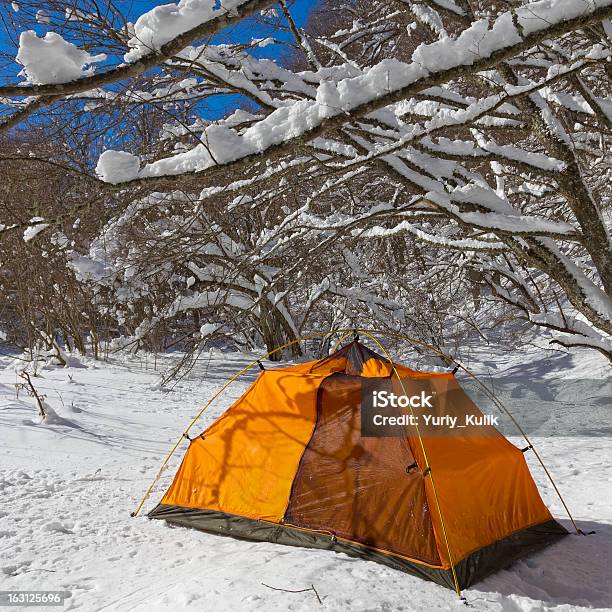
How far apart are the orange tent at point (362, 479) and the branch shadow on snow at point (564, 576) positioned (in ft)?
0.32

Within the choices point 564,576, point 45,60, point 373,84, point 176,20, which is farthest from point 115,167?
point 564,576

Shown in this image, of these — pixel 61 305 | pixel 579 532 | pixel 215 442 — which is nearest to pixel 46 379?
pixel 61 305

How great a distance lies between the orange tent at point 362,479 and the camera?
3.68 m

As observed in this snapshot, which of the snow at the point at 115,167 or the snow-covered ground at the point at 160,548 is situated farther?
the snow-covered ground at the point at 160,548

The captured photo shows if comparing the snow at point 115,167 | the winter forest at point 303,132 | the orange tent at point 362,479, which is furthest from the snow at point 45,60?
the orange tent at point 362,479

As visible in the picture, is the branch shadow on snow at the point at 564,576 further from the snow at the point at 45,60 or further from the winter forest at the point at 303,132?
the snow at the point at 45,60

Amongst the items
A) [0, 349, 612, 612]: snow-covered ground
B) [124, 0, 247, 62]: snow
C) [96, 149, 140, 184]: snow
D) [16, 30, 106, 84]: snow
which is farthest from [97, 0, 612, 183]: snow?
[0, 349, 612, 612]: snow-covered ground

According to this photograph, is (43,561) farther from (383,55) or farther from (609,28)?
(383,55)

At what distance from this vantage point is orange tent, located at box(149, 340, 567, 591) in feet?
12.1

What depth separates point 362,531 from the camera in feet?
12.3

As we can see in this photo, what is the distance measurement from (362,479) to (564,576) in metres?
1.48

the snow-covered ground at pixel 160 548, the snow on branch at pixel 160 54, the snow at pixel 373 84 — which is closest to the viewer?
the snow on branch at pixel 160 54

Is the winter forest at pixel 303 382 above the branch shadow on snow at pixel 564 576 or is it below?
above

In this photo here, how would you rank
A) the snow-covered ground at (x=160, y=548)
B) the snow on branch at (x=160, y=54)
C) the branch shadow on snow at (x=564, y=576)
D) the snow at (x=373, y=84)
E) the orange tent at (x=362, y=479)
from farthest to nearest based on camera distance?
the orange tent at (x=362, y=479) → the branch shadow on snow at (x=564, y=576) → the snow-covered ground at (x=160, y=548) → the snow at (x=373, y=84) → the snow on branch at (x=160, y=54)
